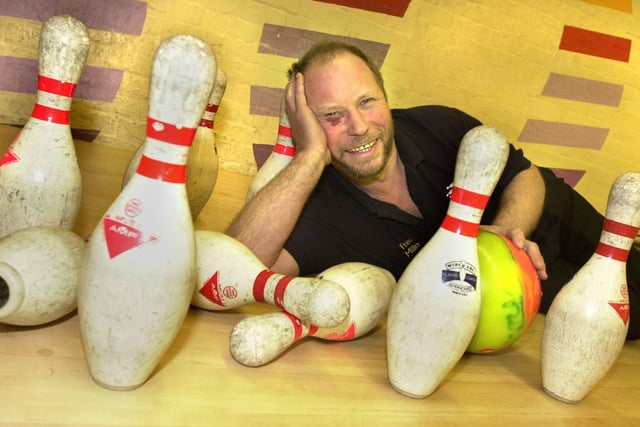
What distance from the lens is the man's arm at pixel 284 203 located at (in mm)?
2377

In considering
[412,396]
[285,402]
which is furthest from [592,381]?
[285,402]

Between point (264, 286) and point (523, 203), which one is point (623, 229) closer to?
point (523, 203)

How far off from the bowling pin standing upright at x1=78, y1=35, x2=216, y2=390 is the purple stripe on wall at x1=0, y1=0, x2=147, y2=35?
2.45 metres

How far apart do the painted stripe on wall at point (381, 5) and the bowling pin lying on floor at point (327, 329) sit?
2.22 metres

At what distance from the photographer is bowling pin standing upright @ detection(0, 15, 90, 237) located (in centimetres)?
197

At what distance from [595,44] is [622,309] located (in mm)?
3040

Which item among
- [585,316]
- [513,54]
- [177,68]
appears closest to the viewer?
[177,68]

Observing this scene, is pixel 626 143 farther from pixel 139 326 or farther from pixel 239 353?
pixel 139 326

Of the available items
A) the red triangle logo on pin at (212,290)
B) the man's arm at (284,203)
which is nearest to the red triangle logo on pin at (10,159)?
the red triangle logo on pin at (212,290)

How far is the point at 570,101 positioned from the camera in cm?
467

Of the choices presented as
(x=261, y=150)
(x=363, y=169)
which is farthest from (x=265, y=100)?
(x=363, y=169)

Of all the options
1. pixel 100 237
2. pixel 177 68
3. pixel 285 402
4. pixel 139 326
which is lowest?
pixel 285 402

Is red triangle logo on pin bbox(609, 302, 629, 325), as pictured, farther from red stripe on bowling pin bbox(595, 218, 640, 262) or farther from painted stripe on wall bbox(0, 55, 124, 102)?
painted stripe on wall bbox(0, 55, 124, 102)

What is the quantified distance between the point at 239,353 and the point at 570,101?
349 centimetres
